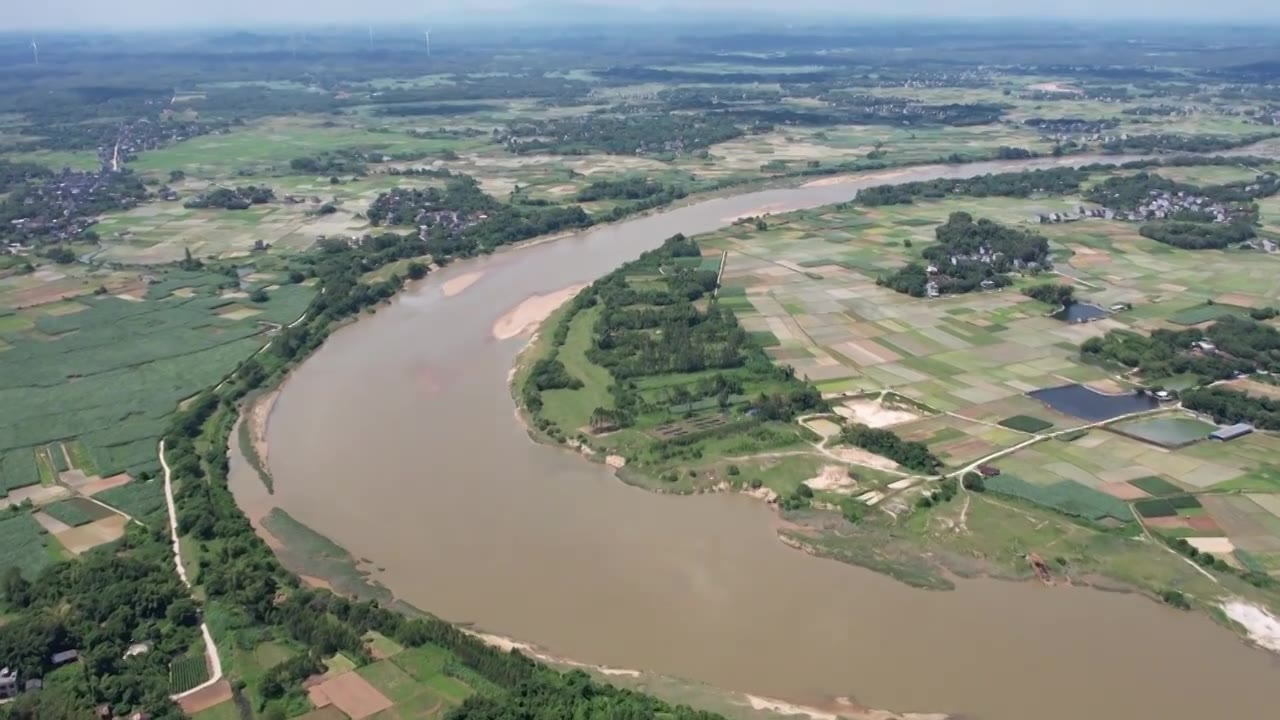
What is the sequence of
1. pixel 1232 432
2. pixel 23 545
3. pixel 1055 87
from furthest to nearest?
pixel 1055 87 < pixel 1232 432 < pixel 23 545

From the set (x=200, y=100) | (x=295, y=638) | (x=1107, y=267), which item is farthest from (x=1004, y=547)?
(x=200, y=100)

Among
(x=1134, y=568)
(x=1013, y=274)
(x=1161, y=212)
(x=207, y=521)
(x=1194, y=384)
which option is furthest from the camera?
(x=1161, y=212)

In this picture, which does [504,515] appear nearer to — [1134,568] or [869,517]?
[869,517]

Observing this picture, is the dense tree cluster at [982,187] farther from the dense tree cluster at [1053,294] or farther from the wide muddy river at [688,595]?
the wide muddy river at [688,595]

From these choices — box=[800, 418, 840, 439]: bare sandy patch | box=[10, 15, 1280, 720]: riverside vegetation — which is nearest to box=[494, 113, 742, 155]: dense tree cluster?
box=[10, 15, 1280, 720]: riverside vegetation

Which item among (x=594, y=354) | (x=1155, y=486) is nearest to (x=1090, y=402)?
(x=1155, y=486)

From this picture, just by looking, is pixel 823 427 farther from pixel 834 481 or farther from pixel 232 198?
pixel 232 198
